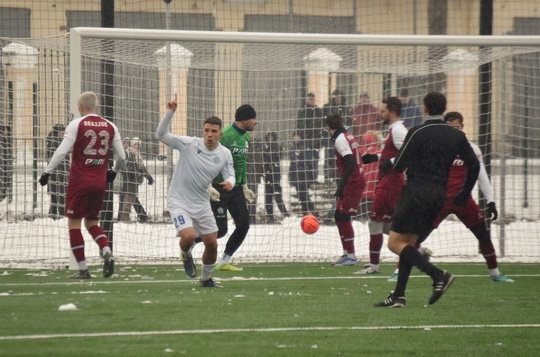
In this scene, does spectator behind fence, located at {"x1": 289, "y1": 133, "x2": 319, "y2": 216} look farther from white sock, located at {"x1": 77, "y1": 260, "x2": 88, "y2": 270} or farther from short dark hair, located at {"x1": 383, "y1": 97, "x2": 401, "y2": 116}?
white sock, located at {"x1": 77, "y1": 260, "x2": 88, "y2": 270}

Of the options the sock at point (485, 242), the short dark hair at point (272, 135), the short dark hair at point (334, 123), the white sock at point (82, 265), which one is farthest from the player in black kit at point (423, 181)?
the short dark hair at point (272, 135)

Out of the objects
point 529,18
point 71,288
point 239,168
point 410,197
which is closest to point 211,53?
point 239,168

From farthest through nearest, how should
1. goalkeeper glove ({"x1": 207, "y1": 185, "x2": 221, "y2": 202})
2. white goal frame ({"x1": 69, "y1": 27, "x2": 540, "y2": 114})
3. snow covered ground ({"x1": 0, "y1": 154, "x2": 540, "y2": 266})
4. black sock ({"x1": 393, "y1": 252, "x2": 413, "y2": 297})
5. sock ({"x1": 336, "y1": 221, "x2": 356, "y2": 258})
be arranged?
snow covered ground ({"x1": 0, "y1": 154, "x2": 540, "y2": 266})
sock ({"x1": 336, "y1": 221, "x2": 356, "y2": 258})
white goal frame ({"x1": 69, "y1": 27, "x2": 540, "y2": 114})
goalkeeper glove ({"x1": 207, "y1": 185, "x2": 221, "y2": 202})
black sock ({"x1": 393, "y1": 252, "x2": 413, "y2": 297})

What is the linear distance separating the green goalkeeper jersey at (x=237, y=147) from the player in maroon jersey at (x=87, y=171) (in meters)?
1.52

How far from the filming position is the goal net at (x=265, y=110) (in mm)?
14547

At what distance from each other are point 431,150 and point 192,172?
8.81ft

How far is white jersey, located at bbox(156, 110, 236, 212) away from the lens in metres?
11.2

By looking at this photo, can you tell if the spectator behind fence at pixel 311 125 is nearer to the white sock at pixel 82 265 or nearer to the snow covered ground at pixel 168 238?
the snow covered ground at pixel 168 238

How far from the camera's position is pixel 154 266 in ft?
45.9

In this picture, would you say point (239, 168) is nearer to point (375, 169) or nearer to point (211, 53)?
point (211, 53)

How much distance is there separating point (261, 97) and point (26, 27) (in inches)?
142

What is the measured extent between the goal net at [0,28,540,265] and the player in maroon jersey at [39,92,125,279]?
1.24m

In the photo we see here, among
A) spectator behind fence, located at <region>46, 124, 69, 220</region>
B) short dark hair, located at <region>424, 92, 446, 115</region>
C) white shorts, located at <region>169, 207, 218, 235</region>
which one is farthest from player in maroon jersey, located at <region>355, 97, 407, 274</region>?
spectator behind fence, located at <region>46, 124, 69, 220</region>

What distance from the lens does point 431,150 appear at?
9633 mm
